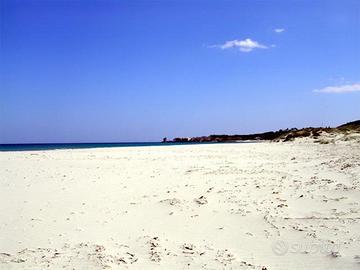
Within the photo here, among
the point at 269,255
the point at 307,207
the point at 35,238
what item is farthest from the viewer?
the point at 307,207

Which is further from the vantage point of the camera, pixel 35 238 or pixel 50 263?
pixel 35 238

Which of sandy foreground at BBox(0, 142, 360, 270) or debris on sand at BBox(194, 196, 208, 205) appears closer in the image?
sandy foreground at BBox(0, 142, 360, 270)

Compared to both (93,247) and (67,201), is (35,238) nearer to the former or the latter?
(93,247)

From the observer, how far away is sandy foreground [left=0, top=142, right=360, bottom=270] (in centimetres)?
412

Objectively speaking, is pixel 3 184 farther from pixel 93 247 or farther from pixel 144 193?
pixel 93 247

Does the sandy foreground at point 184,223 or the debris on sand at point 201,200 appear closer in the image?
the sandy foreground at point 184,223

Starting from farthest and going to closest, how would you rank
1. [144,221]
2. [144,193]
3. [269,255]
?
[144,193], [144,221], [269,255]

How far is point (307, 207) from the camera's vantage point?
6.24 meters

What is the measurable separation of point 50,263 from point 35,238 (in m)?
1.01

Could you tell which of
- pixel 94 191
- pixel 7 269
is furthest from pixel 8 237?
pixel 94 191

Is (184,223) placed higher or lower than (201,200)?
lower

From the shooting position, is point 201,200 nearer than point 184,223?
No

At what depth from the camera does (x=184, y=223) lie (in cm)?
558

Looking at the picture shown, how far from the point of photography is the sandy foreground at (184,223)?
4.12 m
